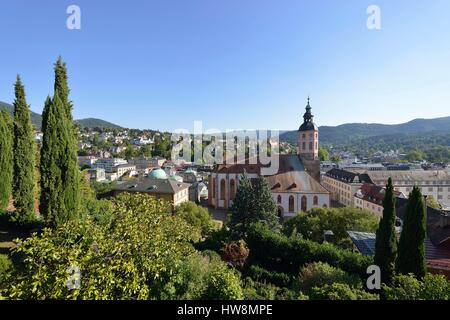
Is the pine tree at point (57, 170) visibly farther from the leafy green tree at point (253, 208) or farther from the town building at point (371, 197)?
the town building at point (371, 197)

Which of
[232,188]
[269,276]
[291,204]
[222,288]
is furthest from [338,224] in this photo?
[232,188]

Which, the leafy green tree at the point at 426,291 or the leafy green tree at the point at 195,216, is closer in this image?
the leafy green tree at the point at 426,291

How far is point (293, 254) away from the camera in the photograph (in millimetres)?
18859

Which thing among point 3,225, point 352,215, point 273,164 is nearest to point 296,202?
point 273,164

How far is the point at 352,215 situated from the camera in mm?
A: 24016

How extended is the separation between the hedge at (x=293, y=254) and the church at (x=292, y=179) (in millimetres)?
20069

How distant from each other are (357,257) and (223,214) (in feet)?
97.6

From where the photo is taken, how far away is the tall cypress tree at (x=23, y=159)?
724 inches

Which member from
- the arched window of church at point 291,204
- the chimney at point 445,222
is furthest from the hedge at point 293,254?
the arched window of church at point 291,204

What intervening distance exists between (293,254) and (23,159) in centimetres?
2075

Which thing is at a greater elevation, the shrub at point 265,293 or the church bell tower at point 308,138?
the church bell tower at point 308,138

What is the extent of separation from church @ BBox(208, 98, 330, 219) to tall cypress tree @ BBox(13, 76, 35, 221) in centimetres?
2987

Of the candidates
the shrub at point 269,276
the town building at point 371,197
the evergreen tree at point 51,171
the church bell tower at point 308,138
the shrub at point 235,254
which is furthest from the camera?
the church bell tower at point 308,138
